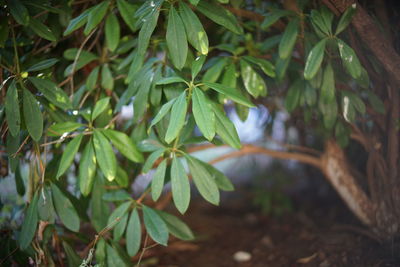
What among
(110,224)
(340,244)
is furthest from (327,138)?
(110,224)

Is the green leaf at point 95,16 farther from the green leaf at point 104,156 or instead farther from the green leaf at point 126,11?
the green leaf at point 104,156

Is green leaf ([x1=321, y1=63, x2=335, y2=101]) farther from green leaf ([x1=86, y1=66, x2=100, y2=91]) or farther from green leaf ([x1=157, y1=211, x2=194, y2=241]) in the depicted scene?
green leaf ([x1=86, y1=66, x2=100, y2=91])

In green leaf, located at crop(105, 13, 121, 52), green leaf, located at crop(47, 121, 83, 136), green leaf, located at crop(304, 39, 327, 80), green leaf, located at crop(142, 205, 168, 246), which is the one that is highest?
green leaf, located at crop(105, 13, 121, 52)

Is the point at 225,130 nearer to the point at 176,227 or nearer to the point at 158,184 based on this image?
the point at 158,184

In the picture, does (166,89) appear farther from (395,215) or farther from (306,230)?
(306,230)

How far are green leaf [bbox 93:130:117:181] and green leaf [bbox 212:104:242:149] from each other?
0.37m

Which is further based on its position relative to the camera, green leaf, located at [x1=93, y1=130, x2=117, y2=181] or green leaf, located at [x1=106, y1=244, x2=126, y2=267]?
green leaf, located at [x1=106, y1=244, x2=126, y2=267]

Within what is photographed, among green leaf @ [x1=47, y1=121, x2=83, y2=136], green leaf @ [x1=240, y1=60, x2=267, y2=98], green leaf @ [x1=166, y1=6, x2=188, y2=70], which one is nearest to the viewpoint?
green leaf @ [x1=166, y1=6, x2=188, y2=70]

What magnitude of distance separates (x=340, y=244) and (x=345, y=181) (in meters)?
0.29

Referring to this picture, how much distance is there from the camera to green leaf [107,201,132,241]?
150 cm

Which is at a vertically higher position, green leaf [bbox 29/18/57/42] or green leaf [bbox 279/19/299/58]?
green leaf [bbox 29/18/57/42]

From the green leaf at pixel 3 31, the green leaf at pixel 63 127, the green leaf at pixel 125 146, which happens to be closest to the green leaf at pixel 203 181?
the green leaf at pixel 125 146

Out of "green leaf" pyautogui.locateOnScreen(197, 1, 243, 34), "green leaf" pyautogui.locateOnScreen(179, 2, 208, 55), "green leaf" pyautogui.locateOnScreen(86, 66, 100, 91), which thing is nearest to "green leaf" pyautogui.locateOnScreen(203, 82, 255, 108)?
"green leaf" pyautogui.locateOnScreen(179, 2, 208, 55)

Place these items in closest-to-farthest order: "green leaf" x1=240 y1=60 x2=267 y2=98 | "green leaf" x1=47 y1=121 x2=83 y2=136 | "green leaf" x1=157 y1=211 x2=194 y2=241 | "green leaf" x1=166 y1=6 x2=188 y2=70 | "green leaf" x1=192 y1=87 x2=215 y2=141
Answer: "green leaf" x1=192 y1=87 x2=215 y2=141 → "green leaf" x1=166 y1=6 x2=188 y2=70 → "green leaf" x1=47 y1=121 x2=83 y2=136 → "green leaf" x1=240 y1=60 x2=267 y2=98 → "green leaf" x1=157 y1=211 x2=194 y2=241
